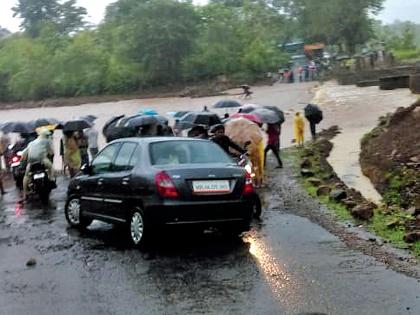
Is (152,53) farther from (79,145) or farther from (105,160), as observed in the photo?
(105,160)

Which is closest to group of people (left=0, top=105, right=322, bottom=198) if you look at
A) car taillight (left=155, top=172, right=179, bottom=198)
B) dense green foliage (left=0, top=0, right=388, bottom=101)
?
car taillight (left=155, top=172, right=179, bottom=198)

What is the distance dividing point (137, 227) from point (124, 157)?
1113 millimetres

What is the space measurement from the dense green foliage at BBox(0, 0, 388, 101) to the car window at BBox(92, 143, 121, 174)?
6135 cm

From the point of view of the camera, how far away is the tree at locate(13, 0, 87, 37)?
103000 millimetres

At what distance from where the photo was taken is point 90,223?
1106cm

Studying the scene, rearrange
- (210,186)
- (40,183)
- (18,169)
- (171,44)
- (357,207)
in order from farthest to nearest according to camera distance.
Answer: (171,44), (18,169), (40,183), (357,207), (210,186)

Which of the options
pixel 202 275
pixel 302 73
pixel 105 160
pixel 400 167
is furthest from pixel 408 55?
pixel 202 275

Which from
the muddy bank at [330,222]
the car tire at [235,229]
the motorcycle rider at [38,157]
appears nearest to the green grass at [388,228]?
the muddy bank at [330,222]

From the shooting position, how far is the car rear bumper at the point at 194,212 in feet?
27.6

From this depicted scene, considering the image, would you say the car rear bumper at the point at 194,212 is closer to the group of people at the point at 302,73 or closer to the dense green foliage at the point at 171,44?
the group of people at the point at 302,73

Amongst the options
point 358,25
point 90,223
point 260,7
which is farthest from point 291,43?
point 90,223

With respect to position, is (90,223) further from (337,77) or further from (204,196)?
(337,77)

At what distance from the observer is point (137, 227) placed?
884 centimetres

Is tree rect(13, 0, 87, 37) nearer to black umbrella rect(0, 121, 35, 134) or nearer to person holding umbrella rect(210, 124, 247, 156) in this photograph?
black umbrella rect(0, 121, 35, 134)
